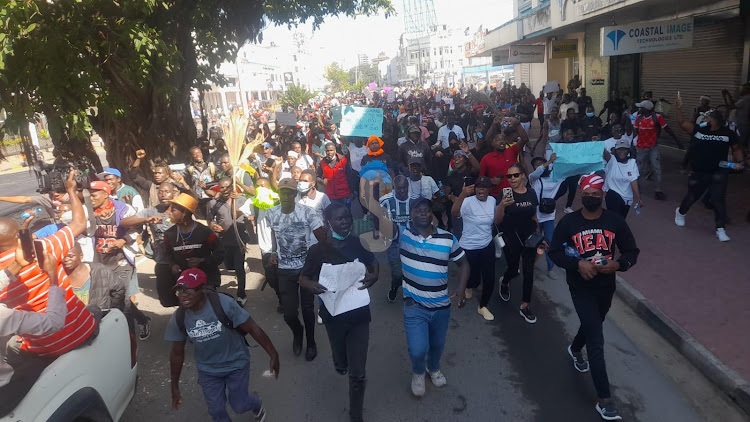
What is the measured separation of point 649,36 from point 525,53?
29.3 feet

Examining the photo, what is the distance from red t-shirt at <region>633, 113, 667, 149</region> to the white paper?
771cm

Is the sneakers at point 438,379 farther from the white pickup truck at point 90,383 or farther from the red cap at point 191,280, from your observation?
the white pickup truck at point 90,383

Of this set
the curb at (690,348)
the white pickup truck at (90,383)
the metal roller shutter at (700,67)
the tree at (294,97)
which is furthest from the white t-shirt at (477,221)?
the tree at (294,97)

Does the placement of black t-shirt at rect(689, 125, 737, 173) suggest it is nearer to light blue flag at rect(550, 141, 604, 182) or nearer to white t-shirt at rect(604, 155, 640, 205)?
white t-shirt at rect(604, 155, 640, 205)

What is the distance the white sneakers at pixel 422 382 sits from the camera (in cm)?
415

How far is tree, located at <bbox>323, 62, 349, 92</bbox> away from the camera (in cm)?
7580

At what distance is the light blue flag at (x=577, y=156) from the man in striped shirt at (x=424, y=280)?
3081 millimetres

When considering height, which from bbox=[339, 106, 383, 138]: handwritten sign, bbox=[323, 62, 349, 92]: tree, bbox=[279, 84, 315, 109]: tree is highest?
bbox=[323, 62, 349, 92]: tree

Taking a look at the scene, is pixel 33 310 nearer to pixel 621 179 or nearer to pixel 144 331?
pixel 144 331

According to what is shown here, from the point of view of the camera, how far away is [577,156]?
6477 mm

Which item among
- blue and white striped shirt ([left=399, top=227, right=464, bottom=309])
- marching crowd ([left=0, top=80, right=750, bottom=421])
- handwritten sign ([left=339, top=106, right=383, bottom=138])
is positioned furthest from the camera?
handwritten sign ([left=339, top=106, right=383, bottom=138])

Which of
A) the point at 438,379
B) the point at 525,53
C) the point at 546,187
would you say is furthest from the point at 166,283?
the point at 525,53

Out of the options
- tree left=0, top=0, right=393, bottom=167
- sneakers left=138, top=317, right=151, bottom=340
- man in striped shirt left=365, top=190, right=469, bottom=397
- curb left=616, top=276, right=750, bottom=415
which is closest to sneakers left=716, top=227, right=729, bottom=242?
curb left=616, top=276, right=750, bottom=415

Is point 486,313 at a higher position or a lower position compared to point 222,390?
lower
